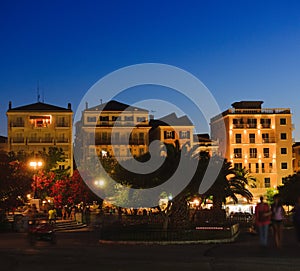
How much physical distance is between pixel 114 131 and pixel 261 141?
24.7 metres

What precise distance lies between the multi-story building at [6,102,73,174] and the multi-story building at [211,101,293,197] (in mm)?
26059

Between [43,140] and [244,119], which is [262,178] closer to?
[244,119]

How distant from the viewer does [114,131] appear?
4176 inches

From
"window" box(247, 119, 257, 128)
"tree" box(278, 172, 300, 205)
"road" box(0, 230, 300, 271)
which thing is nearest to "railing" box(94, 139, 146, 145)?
"window" box(247, 119, 257, 128)

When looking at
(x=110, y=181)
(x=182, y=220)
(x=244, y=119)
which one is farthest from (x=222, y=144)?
(x=182, y=220)

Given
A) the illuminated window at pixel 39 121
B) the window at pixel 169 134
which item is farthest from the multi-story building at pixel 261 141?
the illuminated window at pixel 39 121

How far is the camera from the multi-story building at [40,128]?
99.6 metres

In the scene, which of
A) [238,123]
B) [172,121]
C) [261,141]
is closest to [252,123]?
[238,123]

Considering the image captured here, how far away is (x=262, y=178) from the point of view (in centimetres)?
10394

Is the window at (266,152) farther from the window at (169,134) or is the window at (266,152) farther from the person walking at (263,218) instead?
the person walking at (263,218)

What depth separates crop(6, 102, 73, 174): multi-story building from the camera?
9962 centimetres

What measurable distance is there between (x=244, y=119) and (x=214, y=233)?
257 ft

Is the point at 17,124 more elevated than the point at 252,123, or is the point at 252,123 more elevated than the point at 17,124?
the point at 252,123

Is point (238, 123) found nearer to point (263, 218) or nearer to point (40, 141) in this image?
point (40, 141)
